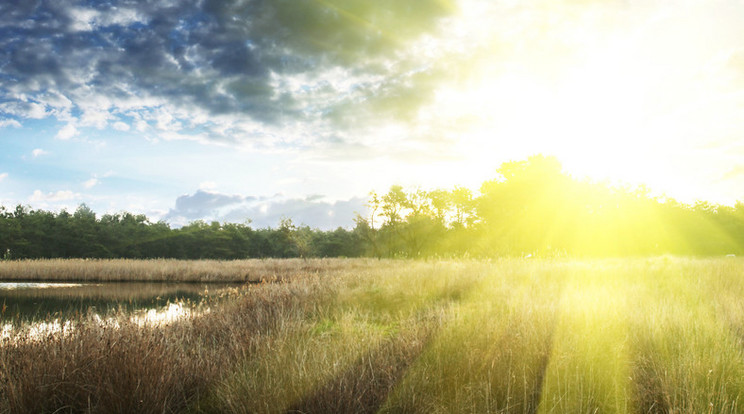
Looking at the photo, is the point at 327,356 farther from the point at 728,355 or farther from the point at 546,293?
the point at 546,293

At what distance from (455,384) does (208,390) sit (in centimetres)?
251

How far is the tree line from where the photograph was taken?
37.2 m

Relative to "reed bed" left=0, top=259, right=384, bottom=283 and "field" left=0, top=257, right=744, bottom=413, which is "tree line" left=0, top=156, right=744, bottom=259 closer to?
"reed bed" left=0, top=259, right=384, bottom=283

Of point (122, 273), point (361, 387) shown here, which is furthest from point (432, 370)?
point (122, 273)

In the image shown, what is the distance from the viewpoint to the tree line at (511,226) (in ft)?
122

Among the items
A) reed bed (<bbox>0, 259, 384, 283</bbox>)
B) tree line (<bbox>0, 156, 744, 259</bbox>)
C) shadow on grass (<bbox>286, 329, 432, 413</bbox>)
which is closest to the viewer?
shadow on grass (<bbox>286, 329, 432, 413</bbox>)

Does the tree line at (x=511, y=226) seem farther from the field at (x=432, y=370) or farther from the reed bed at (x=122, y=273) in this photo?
the field at (x=432, y=370)

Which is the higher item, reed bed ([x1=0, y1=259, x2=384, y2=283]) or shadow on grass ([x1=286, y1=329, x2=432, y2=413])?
shadow on grass ([x1=286, y1=329, x2=432, y2=413])

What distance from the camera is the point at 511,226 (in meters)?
38.2

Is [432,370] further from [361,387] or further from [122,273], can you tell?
[122,273]

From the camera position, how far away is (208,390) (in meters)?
4.06

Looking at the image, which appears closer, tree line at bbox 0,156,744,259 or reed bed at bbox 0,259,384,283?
reed bed at bbox 0,259,384,283

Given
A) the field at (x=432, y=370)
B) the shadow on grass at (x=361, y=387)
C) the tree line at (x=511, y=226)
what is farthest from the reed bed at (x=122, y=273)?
the shadow on grass at (x=361, y=387)

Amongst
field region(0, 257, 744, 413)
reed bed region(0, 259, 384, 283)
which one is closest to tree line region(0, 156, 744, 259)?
reed bed region(0, 259, 384, 283)
